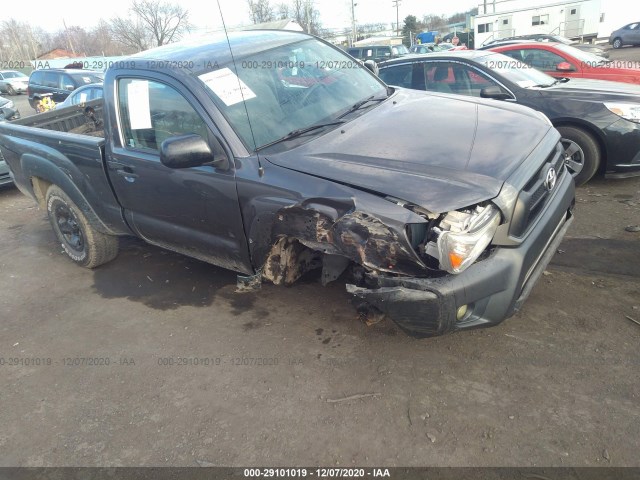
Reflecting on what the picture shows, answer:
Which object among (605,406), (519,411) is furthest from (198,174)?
(605,406)

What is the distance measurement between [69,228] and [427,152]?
366 centimetres

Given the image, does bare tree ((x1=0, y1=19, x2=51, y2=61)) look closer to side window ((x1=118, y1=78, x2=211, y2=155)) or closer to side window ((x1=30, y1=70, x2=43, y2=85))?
side window ((x1=30, y1=70, x2=43, y2=85))

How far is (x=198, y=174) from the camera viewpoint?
9.79 feet

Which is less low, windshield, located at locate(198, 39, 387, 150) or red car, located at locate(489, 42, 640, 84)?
windshield, located at locate(198, 39, 387, 150)

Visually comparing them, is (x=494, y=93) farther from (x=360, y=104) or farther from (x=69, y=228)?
(x=69, y=228)

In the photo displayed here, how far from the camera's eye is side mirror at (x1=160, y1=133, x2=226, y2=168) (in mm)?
2662

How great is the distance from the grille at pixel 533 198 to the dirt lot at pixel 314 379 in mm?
779

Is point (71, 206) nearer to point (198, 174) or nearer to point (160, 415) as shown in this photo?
point (198, 174)

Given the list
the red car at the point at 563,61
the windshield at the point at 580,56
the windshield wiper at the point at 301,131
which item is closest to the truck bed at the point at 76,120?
the windshield wiper at the point at 301,131

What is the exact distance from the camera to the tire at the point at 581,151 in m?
4.91

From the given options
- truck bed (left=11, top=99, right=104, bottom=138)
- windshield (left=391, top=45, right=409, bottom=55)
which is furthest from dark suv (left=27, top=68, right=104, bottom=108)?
windshield (left=391, top=45, right=409, bottom=55)

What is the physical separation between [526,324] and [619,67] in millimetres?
7167

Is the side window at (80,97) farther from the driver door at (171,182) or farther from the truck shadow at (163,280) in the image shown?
the driver door at (171,182)

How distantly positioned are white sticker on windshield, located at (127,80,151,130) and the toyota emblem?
2703mm
